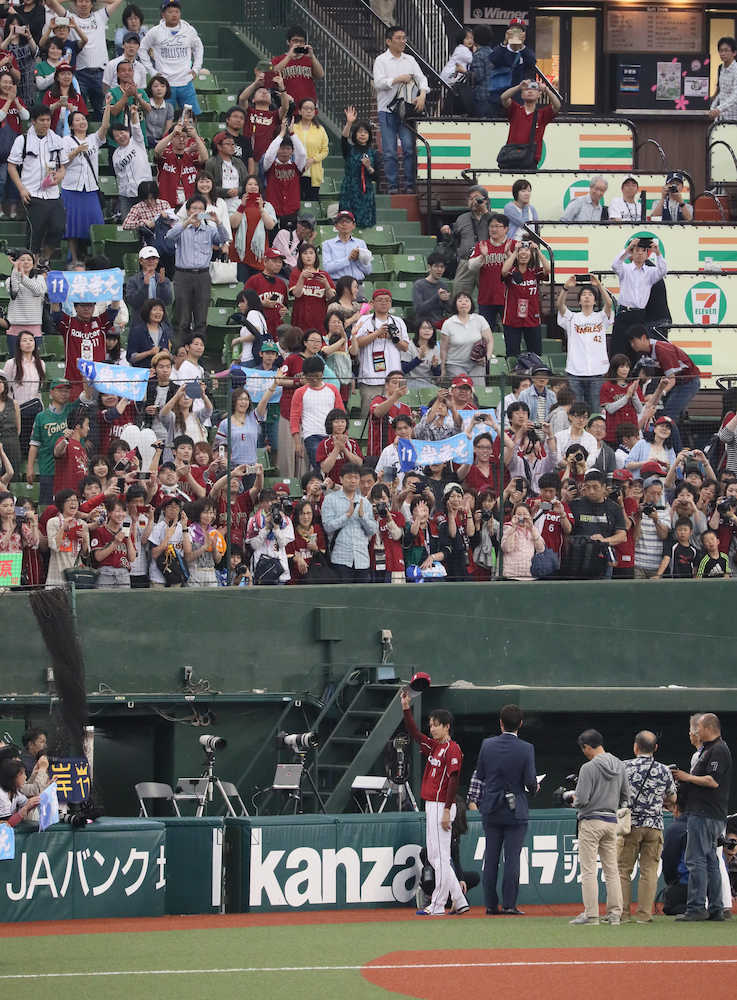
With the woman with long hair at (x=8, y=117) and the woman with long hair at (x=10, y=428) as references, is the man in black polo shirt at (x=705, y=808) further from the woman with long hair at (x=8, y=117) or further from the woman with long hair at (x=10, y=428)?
the woman with long hair at (x=8, y=117)

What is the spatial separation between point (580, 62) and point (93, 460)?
1647 centimetres

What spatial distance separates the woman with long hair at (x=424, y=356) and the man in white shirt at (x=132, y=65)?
5291mm

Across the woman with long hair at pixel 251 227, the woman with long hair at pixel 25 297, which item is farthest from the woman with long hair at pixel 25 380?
Result: the woman with long hair at pixel 251 227

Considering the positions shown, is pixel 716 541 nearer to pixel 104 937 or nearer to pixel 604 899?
pixel 604 899

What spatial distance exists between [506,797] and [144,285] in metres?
8.29

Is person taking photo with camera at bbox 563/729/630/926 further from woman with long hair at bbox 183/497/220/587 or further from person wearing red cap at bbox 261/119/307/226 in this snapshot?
person wearing red cap at bbox 261/119/307/226

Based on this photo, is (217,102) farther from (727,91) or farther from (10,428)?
(10,428)

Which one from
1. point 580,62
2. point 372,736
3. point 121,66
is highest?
point 580,62

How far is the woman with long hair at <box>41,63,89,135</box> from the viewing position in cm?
2269

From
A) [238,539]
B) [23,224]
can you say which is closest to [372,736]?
[238,539]

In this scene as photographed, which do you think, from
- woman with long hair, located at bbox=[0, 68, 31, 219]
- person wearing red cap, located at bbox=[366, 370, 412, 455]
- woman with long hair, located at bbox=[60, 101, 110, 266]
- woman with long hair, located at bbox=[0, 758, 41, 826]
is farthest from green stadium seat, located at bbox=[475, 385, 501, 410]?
woman with long hair, located at bbox=[0, 68, 31, 219]

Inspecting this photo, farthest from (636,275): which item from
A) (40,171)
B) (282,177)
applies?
(40,171)

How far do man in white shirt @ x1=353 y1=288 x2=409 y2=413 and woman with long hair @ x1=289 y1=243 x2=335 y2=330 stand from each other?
33.7 inches

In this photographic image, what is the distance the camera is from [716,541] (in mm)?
19875
